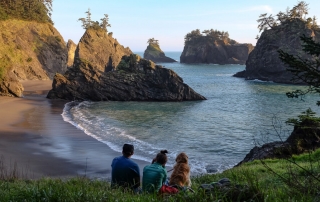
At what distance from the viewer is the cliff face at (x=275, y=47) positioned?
7762 centimetres

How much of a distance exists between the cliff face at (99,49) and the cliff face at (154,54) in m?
81.5

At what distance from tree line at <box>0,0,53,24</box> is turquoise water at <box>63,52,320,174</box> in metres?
Answer: 37.7

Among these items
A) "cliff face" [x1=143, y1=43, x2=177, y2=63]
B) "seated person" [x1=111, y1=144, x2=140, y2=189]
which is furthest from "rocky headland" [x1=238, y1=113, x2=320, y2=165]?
"cliff face" [x1=143, y1=43, x2=177, y2=63]

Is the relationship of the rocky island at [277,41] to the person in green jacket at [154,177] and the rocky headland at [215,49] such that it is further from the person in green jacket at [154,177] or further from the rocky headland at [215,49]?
the person in green jacket at [154,177]

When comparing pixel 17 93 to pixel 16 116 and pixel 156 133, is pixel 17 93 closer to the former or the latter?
pixel 16 116

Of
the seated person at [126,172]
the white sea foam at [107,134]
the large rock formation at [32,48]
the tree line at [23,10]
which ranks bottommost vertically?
the white sea foam at [107,134]

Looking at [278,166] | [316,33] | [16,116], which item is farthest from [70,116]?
[316,33]

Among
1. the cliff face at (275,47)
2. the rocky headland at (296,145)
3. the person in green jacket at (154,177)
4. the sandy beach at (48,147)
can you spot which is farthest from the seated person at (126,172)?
the cliff face at (275,47)

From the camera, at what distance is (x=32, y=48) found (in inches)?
2613

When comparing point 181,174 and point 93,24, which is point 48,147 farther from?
point 93,24

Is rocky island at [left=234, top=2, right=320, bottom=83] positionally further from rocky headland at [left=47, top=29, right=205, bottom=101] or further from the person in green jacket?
the person in green jacket

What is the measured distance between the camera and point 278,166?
11305 mm

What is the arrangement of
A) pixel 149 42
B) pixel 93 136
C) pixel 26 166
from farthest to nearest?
pixel 149 42 → pixel 93 136 → pixel 26 166

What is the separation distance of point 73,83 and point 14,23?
3113 centimetres
